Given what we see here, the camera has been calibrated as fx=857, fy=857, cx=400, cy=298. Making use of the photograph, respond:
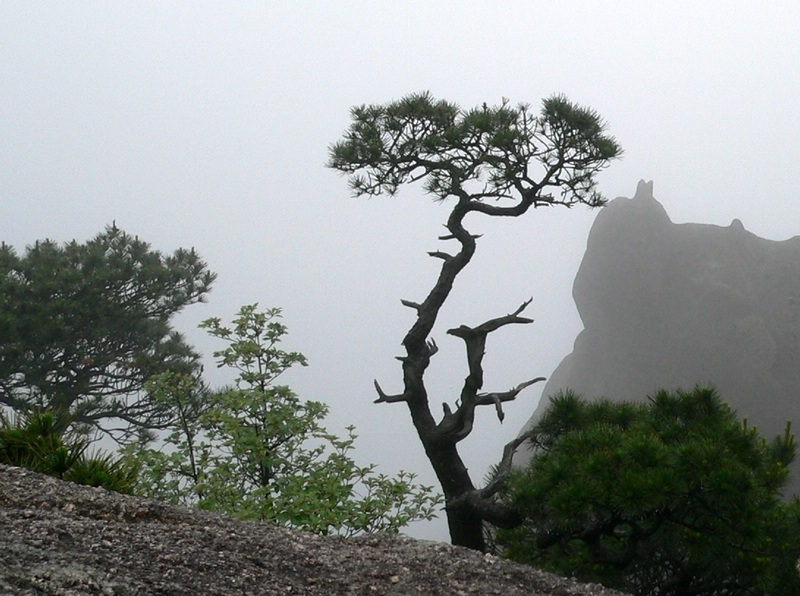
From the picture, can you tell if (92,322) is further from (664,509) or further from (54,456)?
(664,509)

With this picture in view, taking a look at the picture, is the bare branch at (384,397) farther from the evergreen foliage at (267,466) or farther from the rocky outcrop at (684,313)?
the rocky outcrop at (684,313)

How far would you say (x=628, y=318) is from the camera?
93.8 ft

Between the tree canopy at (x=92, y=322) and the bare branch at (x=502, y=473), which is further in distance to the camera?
the tree canopy at (x=92, y=322)

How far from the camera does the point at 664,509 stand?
4.88 meters

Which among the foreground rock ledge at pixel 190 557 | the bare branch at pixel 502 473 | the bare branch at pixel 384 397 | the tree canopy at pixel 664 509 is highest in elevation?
the bare branch at pixel 384 397

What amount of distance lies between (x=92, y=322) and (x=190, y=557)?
30.6ft

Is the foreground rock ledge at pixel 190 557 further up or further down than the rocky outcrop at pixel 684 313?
further down

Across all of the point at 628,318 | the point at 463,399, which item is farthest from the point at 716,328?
the point at 463,399

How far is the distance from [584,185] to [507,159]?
86cm

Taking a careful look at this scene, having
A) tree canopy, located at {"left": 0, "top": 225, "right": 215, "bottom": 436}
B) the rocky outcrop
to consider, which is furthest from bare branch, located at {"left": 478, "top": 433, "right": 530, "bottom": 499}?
the rocky outcrop

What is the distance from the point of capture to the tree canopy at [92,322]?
11523 millimetres

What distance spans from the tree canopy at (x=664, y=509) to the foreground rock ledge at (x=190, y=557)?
651mm

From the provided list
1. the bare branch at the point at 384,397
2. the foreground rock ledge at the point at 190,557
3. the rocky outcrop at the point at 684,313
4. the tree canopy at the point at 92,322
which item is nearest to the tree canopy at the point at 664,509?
the foreground rock ledge at the point at 190,557

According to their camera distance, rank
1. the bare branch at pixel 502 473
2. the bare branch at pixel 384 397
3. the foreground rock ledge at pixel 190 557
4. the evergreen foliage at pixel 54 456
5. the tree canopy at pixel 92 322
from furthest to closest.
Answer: the tree canopy at pixel 92 322, the bare branch at pixel 384 397, the bare branch at pixel 502 473, the evergreen foliage at pixel 54 456, the foreground rock ledge at pixel 190 557
